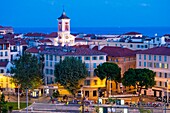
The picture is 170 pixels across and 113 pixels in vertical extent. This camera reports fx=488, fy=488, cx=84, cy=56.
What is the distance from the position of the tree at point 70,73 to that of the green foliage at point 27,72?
11.4 feet

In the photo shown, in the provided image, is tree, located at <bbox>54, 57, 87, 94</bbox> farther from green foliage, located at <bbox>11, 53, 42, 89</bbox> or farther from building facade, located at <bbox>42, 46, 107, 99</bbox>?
building facade, located at <bbox>42, 46, 107, 99</bbox>

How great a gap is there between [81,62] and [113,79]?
6.16 m

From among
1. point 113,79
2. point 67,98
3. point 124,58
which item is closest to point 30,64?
point 67,98

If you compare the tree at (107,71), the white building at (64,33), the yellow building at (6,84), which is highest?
the white building at (64,33)

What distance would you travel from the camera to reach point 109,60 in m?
93.6

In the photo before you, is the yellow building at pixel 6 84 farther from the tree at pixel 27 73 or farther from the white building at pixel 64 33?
the white building at pixel 64 33

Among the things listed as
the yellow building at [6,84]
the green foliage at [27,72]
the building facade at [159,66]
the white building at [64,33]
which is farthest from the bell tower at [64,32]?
the green foliage at [27,72]

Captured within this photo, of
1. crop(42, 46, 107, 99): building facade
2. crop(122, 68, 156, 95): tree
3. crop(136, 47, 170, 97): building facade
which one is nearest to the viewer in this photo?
crop(122, 68, 156, 95): tree

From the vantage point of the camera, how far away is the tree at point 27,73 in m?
79.3

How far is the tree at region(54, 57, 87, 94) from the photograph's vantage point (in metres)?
79.1
